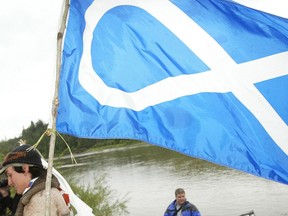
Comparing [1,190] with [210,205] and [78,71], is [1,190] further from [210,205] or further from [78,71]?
[210,205]

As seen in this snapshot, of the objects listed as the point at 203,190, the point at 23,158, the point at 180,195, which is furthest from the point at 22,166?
the point at 203,190

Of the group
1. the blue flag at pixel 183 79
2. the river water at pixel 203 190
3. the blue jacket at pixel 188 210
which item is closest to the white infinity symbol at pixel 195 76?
the blue flag at pixel 183 79

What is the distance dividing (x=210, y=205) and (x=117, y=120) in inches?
661

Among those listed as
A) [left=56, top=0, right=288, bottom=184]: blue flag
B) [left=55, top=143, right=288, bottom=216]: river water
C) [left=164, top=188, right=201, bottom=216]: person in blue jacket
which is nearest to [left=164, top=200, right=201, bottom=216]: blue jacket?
[left=164, top=188, right=201, bottom=216]: person in blue jacket

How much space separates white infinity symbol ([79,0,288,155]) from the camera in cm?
323

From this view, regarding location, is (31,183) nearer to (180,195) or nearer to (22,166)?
(22,166)

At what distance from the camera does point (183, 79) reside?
11.0 feet

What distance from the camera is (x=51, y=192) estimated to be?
2.67m

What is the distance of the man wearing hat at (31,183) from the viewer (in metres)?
2.60

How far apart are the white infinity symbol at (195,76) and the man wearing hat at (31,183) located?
793mm

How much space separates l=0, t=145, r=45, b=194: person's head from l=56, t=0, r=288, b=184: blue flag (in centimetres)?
53

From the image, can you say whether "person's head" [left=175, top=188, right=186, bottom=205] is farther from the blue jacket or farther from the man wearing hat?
the man wearing hat

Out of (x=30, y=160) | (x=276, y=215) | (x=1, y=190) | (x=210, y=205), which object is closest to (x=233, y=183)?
(x=210, y=205)

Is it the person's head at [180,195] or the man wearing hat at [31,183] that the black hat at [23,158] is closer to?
the man wearing hat at [31,183]
